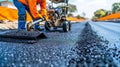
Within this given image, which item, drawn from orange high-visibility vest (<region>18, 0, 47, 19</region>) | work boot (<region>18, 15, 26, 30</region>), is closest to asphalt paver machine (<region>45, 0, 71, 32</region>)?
orange high-visibility vest (<region>18, 0, 47, 19</region>)

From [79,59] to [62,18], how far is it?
5.97m

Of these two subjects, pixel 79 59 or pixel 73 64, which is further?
pixel 79 59

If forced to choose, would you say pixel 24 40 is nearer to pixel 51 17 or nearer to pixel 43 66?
pixel 43 66

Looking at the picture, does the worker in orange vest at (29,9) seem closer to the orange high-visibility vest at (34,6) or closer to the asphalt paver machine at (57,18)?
the orange high-visibility vest at (34,6)

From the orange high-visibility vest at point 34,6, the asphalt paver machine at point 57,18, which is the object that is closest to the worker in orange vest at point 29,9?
the orange high-visibility vest at point 34,6

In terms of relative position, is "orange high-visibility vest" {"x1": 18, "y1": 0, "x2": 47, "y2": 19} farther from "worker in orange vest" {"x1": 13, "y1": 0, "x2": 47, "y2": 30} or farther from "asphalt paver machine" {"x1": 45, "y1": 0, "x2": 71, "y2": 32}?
"asphalt paver machine" {"x1": 45, "y1": 0, "x2": 71, "y2": 32}

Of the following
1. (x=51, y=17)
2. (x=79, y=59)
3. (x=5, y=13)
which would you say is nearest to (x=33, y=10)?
(x=51, y=17)

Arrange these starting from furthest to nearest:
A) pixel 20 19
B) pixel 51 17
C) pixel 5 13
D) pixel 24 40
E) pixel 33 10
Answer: pixel 5 13
pixel 51 17
pixel 20 19
pixel 33 10
pixel 24 40

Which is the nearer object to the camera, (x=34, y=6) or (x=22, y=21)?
(x=34, y=6)

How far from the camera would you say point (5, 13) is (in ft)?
45.2

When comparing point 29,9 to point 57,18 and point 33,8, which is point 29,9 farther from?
point 57,18

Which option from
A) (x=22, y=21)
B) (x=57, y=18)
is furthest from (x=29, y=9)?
(x=57, y=18)

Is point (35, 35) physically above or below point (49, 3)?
below

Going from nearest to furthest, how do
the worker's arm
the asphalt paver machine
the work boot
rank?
the worker's arm, the work boot, the asphalt paver machine
